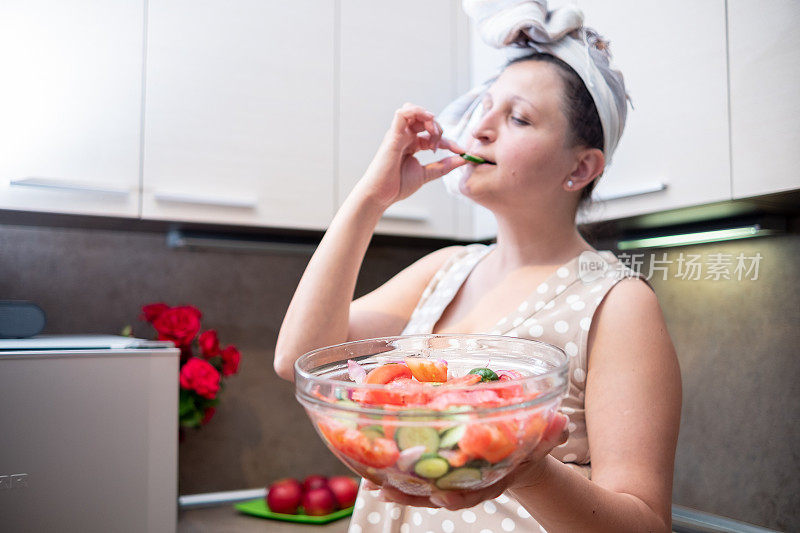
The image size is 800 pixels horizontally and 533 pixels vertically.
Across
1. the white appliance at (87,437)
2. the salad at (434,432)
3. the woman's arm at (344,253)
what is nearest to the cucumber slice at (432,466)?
the salad at (434,432)

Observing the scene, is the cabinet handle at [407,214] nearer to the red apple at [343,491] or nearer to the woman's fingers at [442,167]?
the woman's fingers at [442,167]

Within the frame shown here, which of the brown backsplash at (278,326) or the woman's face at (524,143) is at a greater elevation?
the woman's face at (524,143)

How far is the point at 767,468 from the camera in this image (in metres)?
1.31

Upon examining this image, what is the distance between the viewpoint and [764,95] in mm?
1026

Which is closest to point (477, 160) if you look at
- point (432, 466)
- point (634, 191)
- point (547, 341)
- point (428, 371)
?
point (547, 341)

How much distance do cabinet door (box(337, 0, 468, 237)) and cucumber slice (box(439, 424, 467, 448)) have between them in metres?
1.09

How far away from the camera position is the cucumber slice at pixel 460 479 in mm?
445

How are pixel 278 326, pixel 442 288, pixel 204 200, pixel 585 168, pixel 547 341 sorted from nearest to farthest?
pixel 547 341 < pixel 585 168 < pixel 442 288 < pixel 204 200 < pixel 278 326

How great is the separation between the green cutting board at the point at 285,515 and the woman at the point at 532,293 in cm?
50

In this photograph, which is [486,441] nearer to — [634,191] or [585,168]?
[585,168]

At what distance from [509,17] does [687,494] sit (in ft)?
3.67

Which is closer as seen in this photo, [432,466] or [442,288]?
[432,466]

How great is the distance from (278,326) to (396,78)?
746 mm

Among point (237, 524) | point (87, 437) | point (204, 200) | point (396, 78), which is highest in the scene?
point (396, 78)
